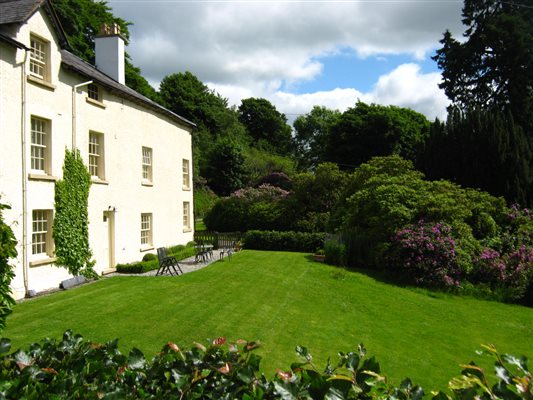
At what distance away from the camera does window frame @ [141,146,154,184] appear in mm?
21906

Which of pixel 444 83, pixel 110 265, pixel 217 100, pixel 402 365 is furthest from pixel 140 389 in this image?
pixel 217 100

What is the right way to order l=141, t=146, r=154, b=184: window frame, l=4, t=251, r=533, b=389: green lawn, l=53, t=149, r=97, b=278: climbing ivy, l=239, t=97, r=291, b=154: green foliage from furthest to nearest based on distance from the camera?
1. l=239, t=97, r=291, b=154: green foliage
2. l=141, t=146, r=154, b=184: window frame
3. l=53, t=149, r=97, b=278: climbing ivy
4. l=4, t=251, r=533, b=389: green lawn

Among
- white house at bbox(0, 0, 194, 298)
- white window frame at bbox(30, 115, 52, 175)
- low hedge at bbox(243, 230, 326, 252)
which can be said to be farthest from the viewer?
low hedge at bbox(243, 230, 326, 252)

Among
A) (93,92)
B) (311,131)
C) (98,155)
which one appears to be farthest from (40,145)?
(311,131)

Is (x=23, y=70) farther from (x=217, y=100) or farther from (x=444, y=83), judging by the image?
(x=217, y=100)

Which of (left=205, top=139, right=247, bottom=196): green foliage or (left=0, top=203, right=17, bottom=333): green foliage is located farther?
(left=205, top=139, right=247, bottom=196): green foliage

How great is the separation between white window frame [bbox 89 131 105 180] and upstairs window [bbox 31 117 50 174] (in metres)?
3.07

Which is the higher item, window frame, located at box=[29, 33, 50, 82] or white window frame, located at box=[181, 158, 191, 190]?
window frame, located at box=[29, 33, 50, 82]

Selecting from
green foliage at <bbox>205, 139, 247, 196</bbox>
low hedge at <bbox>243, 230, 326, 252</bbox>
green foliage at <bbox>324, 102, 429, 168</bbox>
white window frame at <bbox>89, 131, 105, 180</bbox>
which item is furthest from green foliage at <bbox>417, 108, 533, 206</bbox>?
green foliage at <bbox>205, 139, 247, 196</bbox>

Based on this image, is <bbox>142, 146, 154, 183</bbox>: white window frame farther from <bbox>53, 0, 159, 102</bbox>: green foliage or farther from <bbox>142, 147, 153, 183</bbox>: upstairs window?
<bbox>53, 0, 159, 102</bbox>: green foliage

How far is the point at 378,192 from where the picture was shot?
2116 centimetres

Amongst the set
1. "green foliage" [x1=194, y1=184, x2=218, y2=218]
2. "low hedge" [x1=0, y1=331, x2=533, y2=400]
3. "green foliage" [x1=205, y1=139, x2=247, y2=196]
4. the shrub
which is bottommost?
the shrub

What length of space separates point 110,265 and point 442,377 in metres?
13.6

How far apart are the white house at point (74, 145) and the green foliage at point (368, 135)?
78.7 ft
